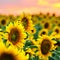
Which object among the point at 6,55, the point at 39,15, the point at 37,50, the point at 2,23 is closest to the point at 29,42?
the point at 37,50

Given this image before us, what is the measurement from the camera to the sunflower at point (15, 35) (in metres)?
4.55

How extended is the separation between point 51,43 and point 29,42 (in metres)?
0.37

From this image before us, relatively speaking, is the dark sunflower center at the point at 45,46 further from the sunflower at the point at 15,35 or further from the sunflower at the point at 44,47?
the sunflower at the point at 15,35

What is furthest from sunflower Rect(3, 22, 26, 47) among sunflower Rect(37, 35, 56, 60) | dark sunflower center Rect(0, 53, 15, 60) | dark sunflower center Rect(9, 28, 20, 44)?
dark sunflower center Rect(0, 53, 15, 60)

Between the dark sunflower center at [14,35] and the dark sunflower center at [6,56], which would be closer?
the dark sunflower center at [6,56]

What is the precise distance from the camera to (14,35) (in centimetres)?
464

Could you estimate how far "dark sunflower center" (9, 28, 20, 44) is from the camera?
4562 mm

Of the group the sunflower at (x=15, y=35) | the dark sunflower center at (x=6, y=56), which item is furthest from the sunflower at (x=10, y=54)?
the sunflower at (x=15, y=35)

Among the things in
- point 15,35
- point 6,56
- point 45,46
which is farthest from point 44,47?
point 6,56

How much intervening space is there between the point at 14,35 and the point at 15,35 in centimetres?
3

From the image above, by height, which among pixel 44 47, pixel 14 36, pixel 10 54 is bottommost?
pixel 44 47

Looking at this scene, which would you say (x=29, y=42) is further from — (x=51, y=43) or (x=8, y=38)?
(x=8, y=38)

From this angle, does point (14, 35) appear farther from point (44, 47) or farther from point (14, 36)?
point (44, 47)

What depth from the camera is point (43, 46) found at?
521 centimetres
